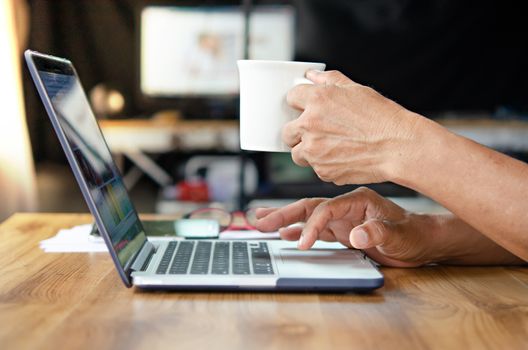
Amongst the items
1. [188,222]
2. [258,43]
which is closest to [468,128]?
[258,43]

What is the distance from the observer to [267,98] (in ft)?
2.69

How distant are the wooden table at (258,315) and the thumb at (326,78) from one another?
0.25 m

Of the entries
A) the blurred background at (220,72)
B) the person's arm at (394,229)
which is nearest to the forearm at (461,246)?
the person's arm at (394,229)

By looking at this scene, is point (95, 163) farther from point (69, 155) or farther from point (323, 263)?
point (323, 263)

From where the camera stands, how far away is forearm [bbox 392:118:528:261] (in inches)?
30.0

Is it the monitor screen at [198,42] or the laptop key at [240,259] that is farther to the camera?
the monitor screen at [198,42]

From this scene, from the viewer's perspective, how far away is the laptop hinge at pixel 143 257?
809mm

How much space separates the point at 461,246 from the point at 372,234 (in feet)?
0.54

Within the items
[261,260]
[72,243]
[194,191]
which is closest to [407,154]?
[261,260]

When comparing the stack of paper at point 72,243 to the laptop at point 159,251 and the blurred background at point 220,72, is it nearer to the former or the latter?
the laptop at point 159,251

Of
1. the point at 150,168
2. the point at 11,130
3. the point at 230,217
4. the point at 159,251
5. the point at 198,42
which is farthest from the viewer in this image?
the point at 150,168

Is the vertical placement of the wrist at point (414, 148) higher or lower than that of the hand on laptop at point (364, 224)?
higher

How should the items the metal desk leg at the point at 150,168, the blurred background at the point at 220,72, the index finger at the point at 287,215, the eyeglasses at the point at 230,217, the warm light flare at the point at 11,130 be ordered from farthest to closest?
the metal desk leg at the point at 150,168
the blurred background at the point at 220,72
the warm light flare at the point at 11,130
the eyeglasses at the point at 230,217
the index finger at the point at 287,215

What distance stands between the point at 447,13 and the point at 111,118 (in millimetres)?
2323
